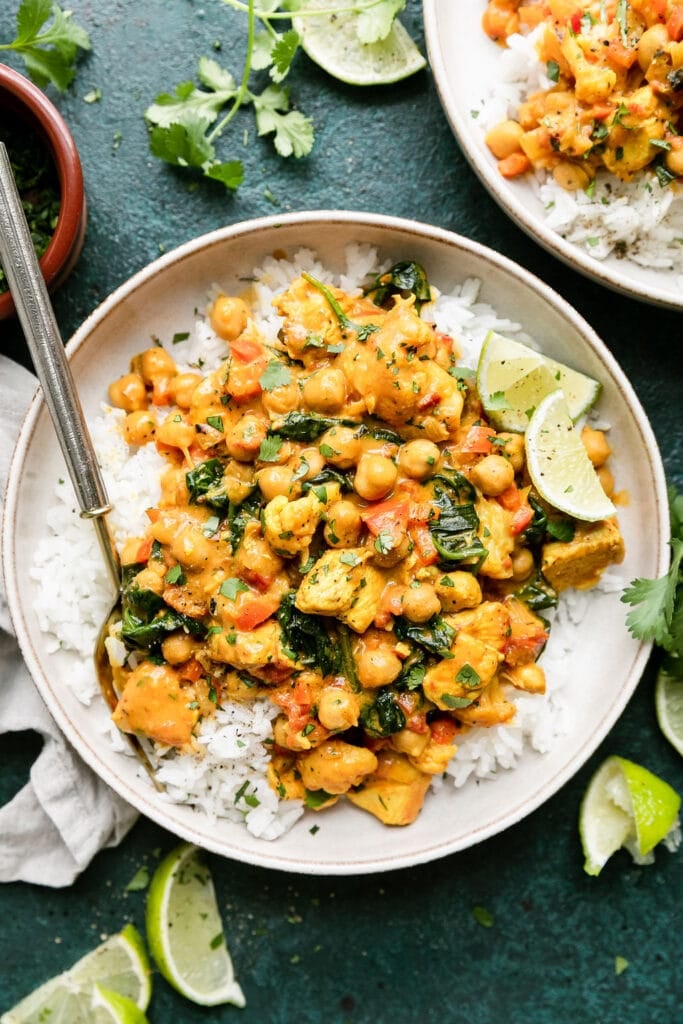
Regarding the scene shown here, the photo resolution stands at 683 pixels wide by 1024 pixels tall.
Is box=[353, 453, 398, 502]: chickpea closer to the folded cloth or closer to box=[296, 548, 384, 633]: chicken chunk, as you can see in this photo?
box=[296, 548, 384, 633]: chicken chunk

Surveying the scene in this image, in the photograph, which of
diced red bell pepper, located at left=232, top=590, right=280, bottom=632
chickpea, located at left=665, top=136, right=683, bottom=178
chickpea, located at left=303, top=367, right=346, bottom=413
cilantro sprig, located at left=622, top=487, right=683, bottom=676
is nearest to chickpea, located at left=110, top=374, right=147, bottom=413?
chickpea, located at left=303, top=367, right=346, bottom=413

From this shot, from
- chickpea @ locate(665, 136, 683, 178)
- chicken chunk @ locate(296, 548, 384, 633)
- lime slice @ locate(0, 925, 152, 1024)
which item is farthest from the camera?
lime slice @ locate(0, 925, 152, 1024)

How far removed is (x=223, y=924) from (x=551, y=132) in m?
3.75

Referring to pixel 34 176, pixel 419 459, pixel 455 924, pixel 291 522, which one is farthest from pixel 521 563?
pixel 34 176

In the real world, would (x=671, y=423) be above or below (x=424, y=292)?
below

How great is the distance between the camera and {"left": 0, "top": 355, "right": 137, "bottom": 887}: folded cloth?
3.91 meters

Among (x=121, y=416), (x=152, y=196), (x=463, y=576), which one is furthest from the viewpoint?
(x=152, y=196)

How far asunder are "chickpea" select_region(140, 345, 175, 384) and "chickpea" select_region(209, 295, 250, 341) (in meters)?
0.25

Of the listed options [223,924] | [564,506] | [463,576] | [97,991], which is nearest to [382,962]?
[223,924]

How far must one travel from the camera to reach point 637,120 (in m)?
3.50

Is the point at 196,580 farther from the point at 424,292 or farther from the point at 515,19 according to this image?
the point at 515,19

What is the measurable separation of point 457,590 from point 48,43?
2.87 metres

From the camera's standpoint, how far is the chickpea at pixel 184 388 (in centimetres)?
367

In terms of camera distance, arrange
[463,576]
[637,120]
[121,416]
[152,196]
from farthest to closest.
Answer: [152,196] < [121,416] < [637,120] < [463,576]
